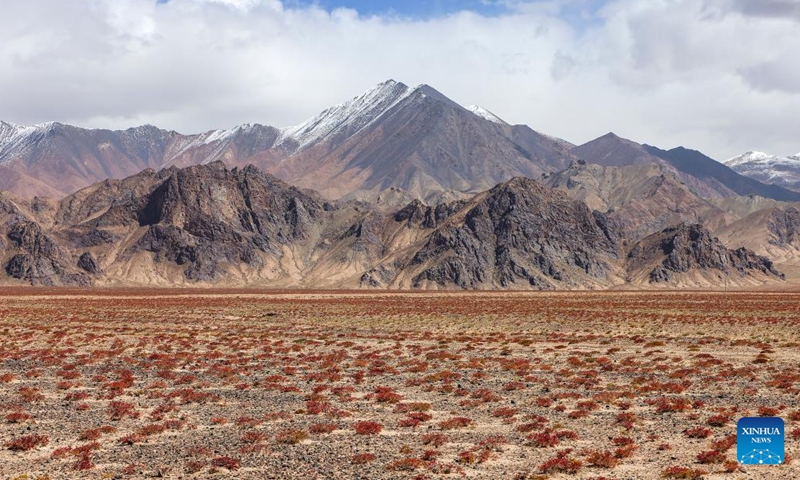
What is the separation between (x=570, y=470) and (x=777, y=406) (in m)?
12.1

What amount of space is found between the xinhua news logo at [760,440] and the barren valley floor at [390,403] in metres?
0.67

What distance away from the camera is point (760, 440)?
53.9ft

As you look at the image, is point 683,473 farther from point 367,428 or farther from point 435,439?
point 367,428

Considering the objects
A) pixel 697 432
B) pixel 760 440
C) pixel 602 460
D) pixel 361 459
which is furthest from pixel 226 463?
pixel 697 432

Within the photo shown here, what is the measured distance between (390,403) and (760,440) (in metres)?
15.2

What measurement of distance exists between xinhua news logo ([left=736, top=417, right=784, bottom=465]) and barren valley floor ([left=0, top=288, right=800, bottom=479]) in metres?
0.67

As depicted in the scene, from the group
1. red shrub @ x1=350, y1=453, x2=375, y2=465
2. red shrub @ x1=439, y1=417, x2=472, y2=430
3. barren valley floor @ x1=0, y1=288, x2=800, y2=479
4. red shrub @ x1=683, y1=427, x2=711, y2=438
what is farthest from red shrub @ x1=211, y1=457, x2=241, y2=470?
red shrub @ x1=683, y1=427, x2=711, y2=438

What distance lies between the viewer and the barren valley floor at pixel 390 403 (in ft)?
66.6

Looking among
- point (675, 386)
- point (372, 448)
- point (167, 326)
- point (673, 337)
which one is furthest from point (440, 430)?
point (167, 326)

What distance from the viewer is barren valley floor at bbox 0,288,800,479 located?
20.3m

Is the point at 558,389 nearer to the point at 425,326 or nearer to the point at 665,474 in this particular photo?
the point at 665,474

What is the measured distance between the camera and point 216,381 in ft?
114

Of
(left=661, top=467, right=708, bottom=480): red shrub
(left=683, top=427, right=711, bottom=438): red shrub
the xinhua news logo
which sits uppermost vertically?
the xinhua news logo

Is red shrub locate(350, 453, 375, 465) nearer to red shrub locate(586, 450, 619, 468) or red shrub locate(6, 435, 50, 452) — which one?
red shrub locate(586, 450, 619, 468)
